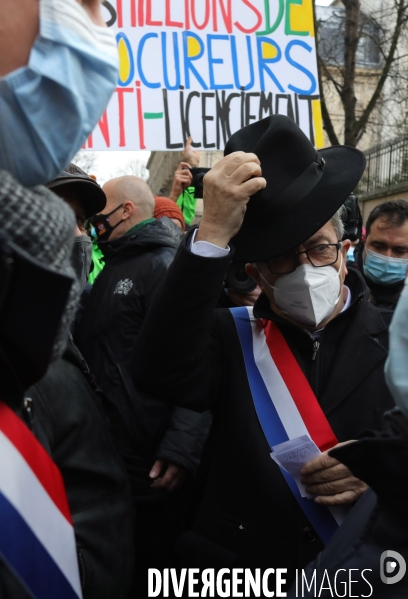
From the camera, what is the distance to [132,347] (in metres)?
3.44

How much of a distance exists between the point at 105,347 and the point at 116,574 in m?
1.86

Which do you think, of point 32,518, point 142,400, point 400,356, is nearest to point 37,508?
point 32,518

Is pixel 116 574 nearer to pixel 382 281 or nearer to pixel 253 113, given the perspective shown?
pixel 382 281

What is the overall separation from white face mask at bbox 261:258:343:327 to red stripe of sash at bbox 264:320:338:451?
0.35 ft

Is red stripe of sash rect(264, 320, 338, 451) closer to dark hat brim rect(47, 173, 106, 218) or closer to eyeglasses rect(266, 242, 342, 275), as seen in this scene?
eyeglasses rect(266, 242, 342, 275)

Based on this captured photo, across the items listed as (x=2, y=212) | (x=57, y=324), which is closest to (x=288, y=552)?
(x=57, y=324)

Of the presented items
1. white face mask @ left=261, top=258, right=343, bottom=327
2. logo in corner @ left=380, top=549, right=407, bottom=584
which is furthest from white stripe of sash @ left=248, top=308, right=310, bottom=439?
logo in corner @ left=380, top=549, right=407, bottom=584

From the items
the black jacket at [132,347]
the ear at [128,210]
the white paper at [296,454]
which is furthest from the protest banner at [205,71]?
the white paper at [296,454]

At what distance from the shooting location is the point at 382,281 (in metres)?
4.32

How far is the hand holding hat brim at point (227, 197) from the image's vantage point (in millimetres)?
2115

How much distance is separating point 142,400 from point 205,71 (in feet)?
7.56

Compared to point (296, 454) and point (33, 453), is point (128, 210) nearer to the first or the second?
point (296, 454)

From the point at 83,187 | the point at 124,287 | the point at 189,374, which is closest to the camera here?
the point at 189,374

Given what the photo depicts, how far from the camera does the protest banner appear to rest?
4.26 meters
